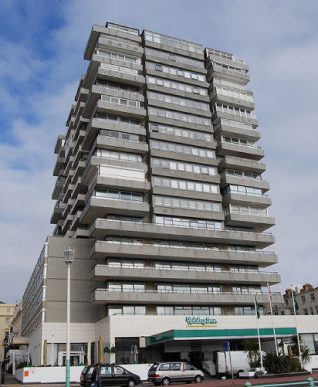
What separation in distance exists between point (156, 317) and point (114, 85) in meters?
35.5

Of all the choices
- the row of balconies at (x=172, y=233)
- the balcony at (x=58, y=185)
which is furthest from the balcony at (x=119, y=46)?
the balcony at (x=58, y=185)

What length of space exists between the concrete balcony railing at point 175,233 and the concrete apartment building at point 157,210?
0.15m

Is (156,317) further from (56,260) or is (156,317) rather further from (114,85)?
(114,85)

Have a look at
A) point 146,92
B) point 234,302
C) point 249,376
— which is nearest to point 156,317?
point 234,302

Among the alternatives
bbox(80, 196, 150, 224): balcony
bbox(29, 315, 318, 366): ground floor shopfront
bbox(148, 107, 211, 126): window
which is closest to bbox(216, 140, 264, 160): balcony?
bbox(148, 107, 211, 126): window

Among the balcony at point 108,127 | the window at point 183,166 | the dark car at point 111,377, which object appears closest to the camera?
the dark car at point 111,377

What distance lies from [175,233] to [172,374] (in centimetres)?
2554

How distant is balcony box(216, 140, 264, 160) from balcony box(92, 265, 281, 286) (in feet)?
66.1

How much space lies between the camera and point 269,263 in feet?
225

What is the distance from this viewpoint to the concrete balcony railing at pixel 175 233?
59.1 meters

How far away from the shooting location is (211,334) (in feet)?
165

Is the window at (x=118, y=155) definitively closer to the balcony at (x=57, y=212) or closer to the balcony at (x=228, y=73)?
the balcony at (x=57, y=212)

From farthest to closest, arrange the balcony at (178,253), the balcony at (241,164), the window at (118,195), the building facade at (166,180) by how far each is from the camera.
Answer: the balcony at (241,164), the window at (118,195), the building facade at (166,180), the balcony at (178,253)

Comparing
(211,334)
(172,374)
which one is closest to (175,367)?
(172,374)
